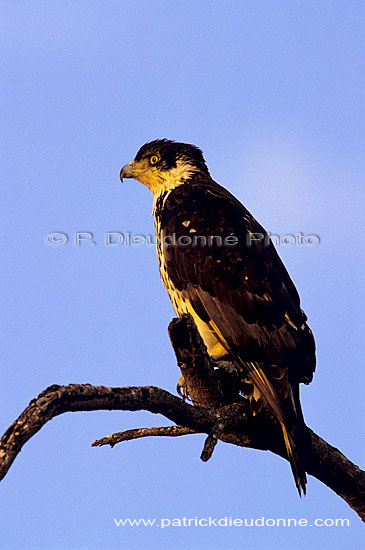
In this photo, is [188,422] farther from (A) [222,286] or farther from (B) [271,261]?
(B) [271,261]

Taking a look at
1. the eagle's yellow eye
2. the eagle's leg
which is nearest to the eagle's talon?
the eagle's leg

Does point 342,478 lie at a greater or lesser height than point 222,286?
lesser

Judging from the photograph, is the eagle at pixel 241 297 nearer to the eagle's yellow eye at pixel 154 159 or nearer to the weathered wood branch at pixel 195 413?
the weathered wood branch at pixel 195 413

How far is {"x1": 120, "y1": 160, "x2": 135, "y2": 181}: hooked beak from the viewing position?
26.1 ft

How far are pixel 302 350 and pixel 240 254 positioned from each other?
1.06 metres

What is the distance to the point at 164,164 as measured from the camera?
772 centimetres

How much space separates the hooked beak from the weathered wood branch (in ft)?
9.36

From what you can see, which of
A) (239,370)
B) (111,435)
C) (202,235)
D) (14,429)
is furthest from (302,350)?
(14,429)

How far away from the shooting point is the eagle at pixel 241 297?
580cm

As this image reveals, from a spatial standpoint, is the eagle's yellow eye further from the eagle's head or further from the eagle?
the eagle

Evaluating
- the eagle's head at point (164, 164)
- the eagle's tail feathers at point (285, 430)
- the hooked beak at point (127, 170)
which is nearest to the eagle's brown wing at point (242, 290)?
the eagle's tail feathers at point (285, 430)

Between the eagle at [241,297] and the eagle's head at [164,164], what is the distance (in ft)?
1.76

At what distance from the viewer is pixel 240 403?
5.78 metres

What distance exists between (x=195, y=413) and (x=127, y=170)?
3824mm
